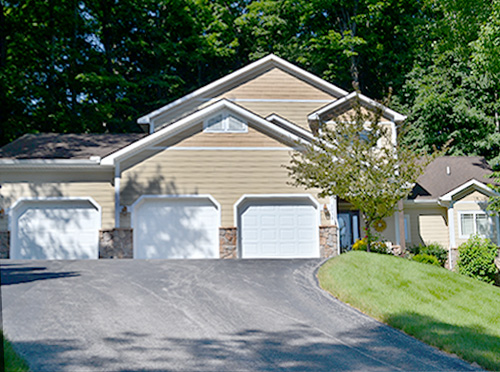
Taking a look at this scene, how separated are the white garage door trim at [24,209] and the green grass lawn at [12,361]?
1114 centimetres

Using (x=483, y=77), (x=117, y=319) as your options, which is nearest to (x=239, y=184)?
(x=117, y=319)

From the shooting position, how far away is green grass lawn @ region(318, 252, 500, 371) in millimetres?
7352

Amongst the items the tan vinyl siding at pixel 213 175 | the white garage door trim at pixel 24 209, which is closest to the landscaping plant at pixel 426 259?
the tan vinyl siding at pixel 213 175

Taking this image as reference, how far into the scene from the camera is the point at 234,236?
16891 millimetres

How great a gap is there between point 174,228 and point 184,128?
11.3 ft

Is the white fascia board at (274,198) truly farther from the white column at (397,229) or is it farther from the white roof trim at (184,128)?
the white column at (397,229)

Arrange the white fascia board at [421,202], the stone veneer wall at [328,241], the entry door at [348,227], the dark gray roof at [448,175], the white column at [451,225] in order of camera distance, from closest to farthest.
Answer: the stone veneer wall at [328,241]
the white column at [451,225]
the white fascia board at [421,202]
the entry door at [348,227]
the dark gray roof at [448,175]

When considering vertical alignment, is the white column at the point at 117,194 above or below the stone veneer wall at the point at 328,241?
above

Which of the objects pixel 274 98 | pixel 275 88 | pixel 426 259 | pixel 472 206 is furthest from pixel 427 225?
pixel 275 88

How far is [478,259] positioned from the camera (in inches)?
790

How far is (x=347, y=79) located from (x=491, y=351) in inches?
1176

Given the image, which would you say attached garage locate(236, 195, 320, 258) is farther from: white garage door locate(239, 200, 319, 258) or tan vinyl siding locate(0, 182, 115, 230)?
tan vinyl siding locate(0, 182, 115, 230)

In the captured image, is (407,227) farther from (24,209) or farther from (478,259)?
(24,209)

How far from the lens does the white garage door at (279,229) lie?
56.2 ft
